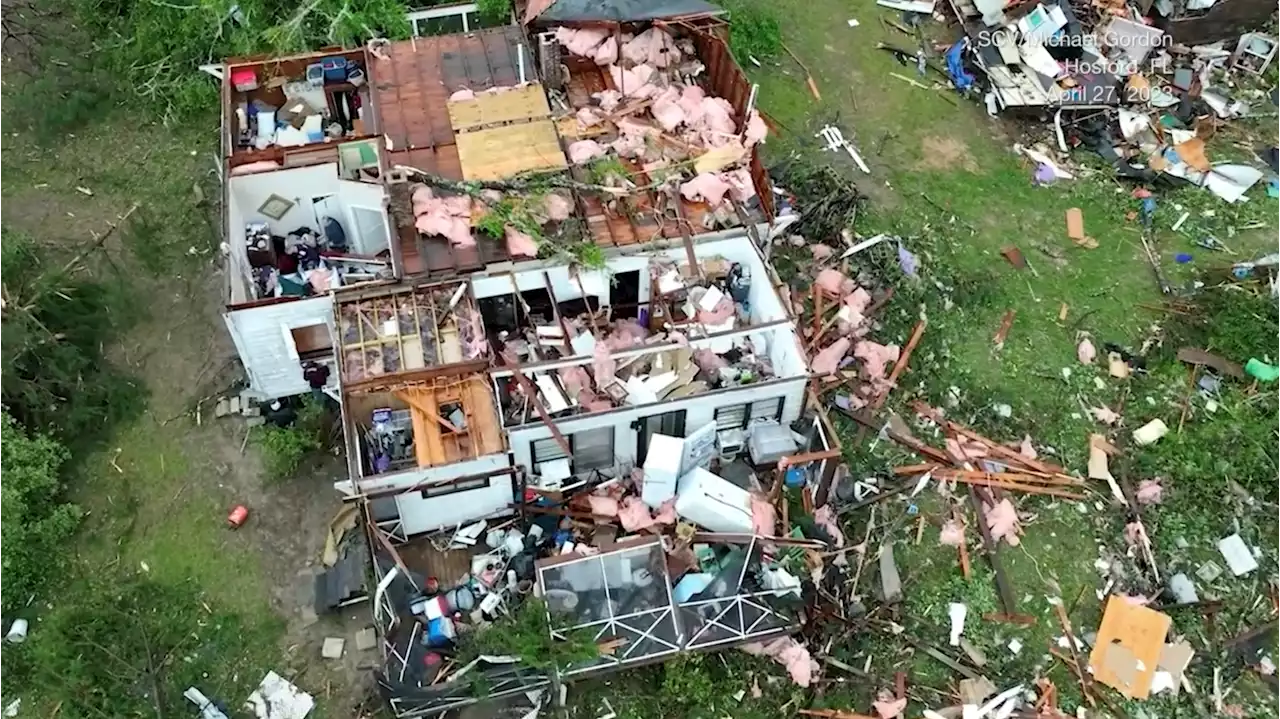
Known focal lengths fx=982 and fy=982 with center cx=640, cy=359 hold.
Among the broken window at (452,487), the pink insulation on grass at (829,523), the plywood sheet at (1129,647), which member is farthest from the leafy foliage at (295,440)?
the plywood sheet at (1129,647)

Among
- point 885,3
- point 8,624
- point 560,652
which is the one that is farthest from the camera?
point 885,3

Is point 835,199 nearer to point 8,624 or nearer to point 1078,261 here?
point 1078,261

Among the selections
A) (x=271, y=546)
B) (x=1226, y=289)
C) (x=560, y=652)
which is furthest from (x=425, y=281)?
(x=1226, y=289)

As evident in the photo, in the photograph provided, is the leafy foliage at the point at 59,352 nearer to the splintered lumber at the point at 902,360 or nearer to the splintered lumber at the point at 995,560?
the splintered lumber at the point at 902,360

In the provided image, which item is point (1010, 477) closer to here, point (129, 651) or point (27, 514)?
point (129, 651)

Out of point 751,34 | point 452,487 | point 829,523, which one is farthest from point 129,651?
point 751,34
